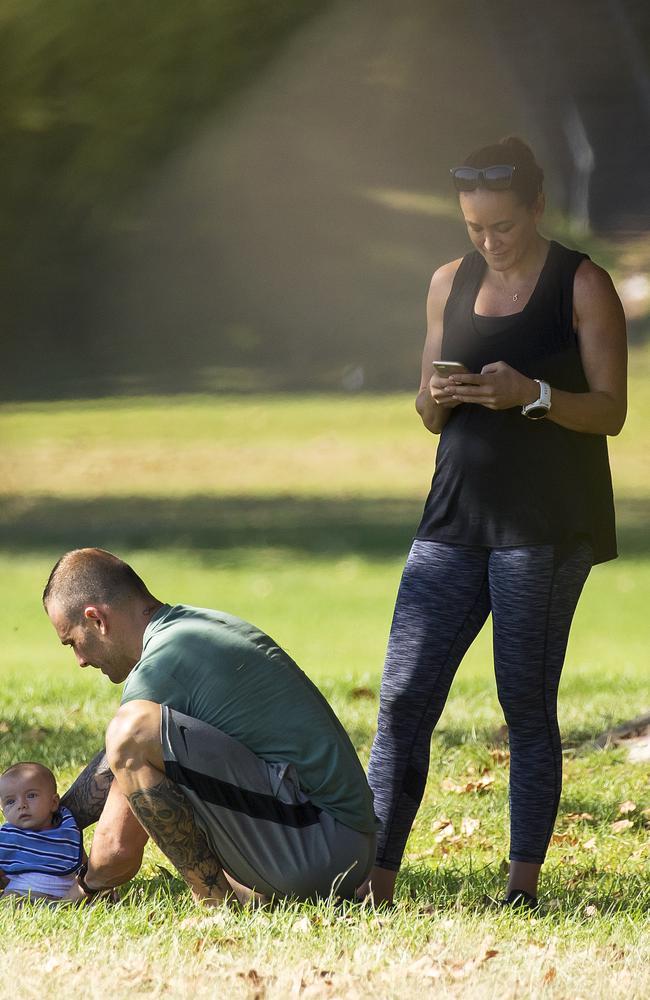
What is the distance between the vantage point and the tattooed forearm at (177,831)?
3318 mm

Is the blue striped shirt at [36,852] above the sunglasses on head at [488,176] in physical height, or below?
below

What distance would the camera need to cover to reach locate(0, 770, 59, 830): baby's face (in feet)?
12.2

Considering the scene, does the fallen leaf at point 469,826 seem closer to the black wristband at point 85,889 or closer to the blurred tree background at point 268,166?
the black wristband at point 85,889

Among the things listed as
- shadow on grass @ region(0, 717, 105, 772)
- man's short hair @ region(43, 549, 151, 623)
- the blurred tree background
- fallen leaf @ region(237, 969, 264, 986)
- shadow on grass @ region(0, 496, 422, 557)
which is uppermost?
the blurred tree background

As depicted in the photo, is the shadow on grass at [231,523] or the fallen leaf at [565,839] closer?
the fallen leaf at [565,839]

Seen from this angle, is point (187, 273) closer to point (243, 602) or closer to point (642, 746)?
point (243, 602)

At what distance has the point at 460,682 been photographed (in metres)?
7.81

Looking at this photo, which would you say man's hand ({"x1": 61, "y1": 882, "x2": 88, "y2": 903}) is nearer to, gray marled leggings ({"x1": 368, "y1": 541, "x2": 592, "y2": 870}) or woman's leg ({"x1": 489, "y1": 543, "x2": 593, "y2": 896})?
gray marled leggings ({"x1": 368, "y1": 541, "x2": 592, "y2": 870})

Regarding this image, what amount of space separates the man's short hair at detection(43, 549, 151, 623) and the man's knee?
0.29m

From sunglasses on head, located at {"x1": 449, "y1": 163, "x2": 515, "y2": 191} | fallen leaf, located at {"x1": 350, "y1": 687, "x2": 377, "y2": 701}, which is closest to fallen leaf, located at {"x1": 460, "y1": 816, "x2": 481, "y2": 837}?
sunglasses on head, located at {"x1": 449, "y1": 163, "x2": 515, "y2": 191}

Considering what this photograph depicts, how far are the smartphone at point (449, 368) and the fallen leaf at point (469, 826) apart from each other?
1.69 m

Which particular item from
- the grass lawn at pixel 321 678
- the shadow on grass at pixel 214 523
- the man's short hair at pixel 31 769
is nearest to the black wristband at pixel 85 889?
the grass lawn at pixel 321 678

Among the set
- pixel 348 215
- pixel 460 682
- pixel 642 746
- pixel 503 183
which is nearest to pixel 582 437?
pixel 503 183

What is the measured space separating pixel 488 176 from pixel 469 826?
81.8 inches
